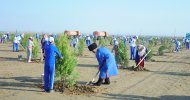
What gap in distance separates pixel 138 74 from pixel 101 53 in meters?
4.81

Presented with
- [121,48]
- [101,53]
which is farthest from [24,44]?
[101,53]

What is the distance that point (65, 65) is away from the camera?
11.1 m

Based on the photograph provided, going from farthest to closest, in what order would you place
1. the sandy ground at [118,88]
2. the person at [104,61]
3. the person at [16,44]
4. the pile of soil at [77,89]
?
1. the person at [16,44]
2. the person at [104,61]
3. the pile of soil at [77,89]
4. the sandy ground at [118,88]

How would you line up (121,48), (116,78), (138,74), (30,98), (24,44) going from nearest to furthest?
1. (30,98)
2. (116,78)
3. (138,74)
4. (121,48)
5. (24,44)

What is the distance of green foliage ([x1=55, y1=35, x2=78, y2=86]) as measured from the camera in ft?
36.6

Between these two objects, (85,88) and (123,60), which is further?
(123,60)

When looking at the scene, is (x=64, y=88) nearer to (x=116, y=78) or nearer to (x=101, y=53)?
(x=101, y=53)

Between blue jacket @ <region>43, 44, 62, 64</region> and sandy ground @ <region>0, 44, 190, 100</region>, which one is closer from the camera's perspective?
sandy ground @ <region>0, 44, 190, 100</region>

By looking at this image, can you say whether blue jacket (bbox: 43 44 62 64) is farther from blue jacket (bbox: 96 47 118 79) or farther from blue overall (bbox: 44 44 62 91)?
blue jacket (bbox: 96 47 118 79)

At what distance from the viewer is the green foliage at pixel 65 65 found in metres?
11.1

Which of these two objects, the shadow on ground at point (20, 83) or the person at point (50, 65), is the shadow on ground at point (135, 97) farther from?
the shadow on ground at point (20, 83)

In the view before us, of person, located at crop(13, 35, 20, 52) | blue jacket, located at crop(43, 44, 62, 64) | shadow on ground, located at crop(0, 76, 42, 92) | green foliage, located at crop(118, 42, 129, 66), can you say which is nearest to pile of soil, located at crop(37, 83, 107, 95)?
shadow on ground, located at crop(0, 76, 42, 92)

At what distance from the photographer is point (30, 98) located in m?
9.76

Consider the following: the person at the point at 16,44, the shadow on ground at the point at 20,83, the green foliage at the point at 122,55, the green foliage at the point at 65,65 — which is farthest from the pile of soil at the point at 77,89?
the person at the point at 16,44
